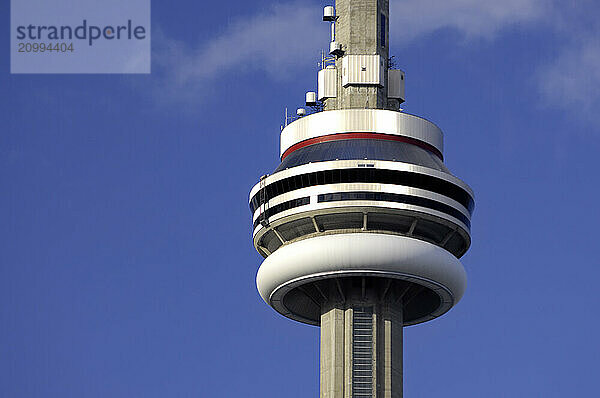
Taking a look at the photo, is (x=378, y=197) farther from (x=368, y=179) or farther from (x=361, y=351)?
(x=361, y=351)

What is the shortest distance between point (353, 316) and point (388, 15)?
102 feet

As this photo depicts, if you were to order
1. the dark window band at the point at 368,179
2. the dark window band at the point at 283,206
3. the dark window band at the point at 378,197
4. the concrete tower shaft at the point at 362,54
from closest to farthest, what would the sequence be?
the dark window band at the point at 378,197 → the dark window band at the point at 368,179 → the dark window band at the point at 283,206 → the concrete tower shaft at the point at 362,54

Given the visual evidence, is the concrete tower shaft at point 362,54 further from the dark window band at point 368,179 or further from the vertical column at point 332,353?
the vertical column at point 332,353

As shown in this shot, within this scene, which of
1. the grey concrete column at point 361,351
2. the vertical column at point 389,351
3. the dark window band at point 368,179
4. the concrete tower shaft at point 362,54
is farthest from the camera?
the concrete tower shaft at point 362,54

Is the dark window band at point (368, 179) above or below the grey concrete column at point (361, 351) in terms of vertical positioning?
above

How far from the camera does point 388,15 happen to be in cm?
17750

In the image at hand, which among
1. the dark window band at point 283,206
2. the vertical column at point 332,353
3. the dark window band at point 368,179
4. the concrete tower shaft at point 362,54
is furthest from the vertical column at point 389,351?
the concrete tower shaft at point 362,54

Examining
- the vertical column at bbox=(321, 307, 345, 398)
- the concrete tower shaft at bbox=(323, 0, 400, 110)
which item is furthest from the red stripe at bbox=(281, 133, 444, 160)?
the vertical column at bbox=(321, 307, 345, 398)

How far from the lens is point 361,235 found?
160500mm

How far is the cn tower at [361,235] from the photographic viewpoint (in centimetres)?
16075

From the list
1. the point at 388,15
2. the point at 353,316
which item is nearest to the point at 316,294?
the point at 353,316

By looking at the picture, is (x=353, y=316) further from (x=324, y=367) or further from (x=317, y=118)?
(x=317, y=118)

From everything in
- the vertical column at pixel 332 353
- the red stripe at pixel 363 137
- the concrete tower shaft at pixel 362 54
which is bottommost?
the vertical column at pixel 332 353

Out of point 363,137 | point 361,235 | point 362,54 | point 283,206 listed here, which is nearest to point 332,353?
point 361,235
